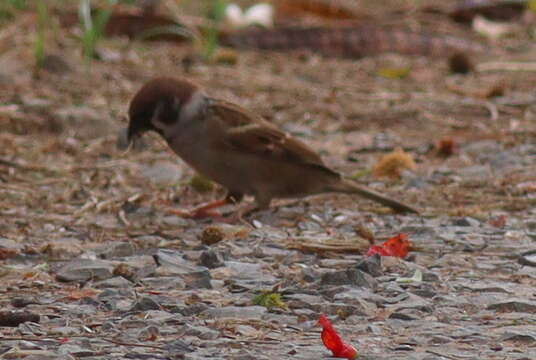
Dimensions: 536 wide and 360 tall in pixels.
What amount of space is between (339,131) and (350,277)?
11.4 feet

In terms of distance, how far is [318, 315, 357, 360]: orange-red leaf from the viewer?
323 cm

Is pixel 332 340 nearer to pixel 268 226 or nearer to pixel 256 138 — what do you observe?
pixel 268 226

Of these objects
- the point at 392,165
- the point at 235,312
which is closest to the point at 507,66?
the point at 392,165

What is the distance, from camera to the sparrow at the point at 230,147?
17.5ft

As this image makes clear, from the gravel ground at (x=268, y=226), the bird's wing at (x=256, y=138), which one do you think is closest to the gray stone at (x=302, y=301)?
the gravel ground at (x=268, y=226)

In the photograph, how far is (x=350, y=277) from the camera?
4082 millimetres

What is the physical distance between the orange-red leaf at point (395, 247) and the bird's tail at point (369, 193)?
80 centimetres

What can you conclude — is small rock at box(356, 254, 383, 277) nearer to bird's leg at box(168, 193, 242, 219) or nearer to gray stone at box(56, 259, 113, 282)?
gray stone at box(56, 259, 113, 282)

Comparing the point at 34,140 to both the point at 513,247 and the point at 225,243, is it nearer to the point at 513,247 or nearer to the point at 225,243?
the point at 225,243

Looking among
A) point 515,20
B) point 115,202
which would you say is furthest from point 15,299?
point 515,20

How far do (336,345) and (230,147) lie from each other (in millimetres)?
2269

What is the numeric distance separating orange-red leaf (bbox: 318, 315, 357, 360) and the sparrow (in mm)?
2128

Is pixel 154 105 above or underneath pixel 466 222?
above

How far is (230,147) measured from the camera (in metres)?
5.42
